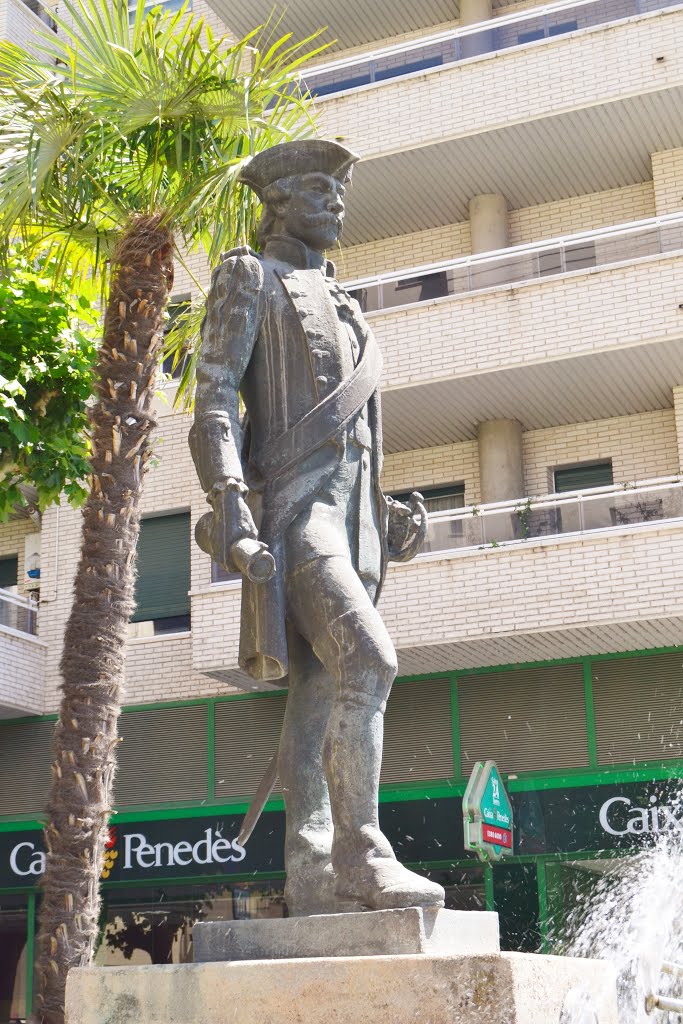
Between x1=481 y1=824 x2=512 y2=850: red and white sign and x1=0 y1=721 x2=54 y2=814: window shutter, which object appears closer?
x1=481 y1=824 x2=512 y2=850: red and white sign

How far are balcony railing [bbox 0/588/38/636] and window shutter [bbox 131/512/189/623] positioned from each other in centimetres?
144

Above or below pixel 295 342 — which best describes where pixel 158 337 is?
above

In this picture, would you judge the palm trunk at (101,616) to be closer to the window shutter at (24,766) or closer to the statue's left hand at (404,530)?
the statue's left hand at (404,530)

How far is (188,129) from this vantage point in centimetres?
1271

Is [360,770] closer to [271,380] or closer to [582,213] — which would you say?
[271,380]

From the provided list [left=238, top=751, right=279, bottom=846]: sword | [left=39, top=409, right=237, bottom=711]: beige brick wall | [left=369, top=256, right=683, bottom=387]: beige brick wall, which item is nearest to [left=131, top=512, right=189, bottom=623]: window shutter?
[left=39, top=409, right=237, bottom=711]: beige brick wall

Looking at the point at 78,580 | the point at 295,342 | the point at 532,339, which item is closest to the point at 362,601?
the point at 295,342

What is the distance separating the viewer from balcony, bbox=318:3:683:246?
60.1ft

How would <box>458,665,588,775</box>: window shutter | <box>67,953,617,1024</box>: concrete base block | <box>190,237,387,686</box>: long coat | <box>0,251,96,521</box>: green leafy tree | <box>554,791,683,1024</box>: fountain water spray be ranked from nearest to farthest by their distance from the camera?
<box>67,953,617,1024</box>: concrete base block → <box>190,237,387,686</box>: long coat → <box>554,791,683,1024</box>: fountain water spray → <box>0,251,96,521</box>: green leafy tree → <box>458,665,588,775</box>: window shutter

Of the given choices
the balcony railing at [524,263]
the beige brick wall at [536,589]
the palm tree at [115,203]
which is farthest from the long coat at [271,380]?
the balcony railing at [524,263]

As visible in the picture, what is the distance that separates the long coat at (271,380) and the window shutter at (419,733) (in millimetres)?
12844

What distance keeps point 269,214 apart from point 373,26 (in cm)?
1790

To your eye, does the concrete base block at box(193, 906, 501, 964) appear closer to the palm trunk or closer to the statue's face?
the statue's face

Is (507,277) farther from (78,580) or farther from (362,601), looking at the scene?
(362,601)
